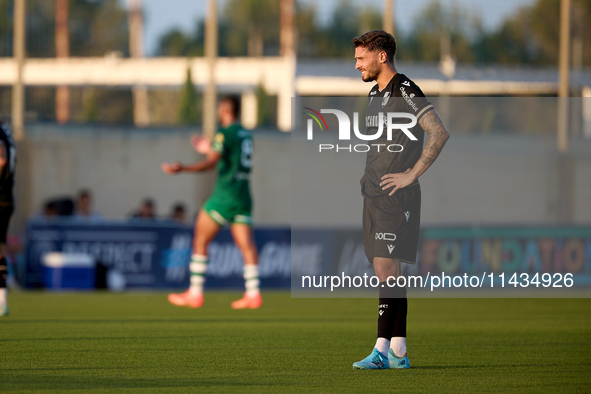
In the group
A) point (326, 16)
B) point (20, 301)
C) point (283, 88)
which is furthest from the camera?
point (283, 88)

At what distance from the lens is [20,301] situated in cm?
1223

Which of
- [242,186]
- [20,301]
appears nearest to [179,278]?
[20,301]

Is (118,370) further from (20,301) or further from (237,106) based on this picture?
(20,301)

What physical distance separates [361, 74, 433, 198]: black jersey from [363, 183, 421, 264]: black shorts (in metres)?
0.10

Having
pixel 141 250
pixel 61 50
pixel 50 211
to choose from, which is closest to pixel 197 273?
pixel 141 250

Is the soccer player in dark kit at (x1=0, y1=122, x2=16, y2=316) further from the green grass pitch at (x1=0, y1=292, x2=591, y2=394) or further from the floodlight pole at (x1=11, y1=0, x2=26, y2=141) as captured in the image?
the floodlight pole at (x1=11, y1=0, x2=26, y2=141)

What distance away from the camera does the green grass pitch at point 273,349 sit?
5.43 m

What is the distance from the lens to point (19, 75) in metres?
18.8

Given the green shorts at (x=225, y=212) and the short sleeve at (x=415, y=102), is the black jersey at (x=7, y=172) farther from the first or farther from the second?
A: the short sleeve at (x=415, y=102)

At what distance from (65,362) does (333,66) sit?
21449 mm

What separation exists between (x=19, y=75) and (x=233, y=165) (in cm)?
948

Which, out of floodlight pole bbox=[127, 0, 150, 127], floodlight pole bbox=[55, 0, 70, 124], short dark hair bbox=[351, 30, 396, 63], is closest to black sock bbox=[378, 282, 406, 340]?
short dark hair bbox=[351, 30, 396, 63]

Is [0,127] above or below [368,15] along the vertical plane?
below

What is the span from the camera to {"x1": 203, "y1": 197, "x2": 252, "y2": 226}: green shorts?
10766 mm
